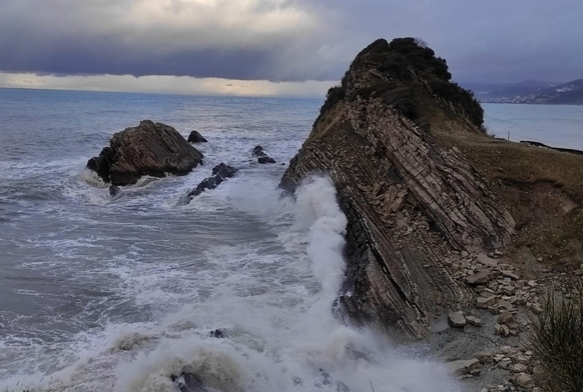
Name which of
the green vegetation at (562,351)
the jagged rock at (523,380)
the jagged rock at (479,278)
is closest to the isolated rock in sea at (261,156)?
the jagged rock at (479,278)

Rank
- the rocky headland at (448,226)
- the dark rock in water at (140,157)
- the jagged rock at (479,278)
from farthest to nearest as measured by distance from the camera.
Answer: the dark rock in water at (140,157)
the jagged rock at (479,278)
the rocky headland at (448,226)

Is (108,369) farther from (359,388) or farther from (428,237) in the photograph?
(428,237)

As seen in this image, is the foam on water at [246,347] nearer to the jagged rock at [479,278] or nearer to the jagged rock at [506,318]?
the jagged rock at [506,318]

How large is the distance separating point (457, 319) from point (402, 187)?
6559 mm

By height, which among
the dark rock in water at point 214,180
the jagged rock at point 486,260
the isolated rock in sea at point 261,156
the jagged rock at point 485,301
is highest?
the isolated rock in sea at point 261,156

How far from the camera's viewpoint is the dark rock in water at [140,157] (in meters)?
28.0

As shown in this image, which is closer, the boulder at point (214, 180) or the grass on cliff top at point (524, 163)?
the grass on cliff top at point (524, 163)

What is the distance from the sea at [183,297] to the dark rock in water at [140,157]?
125 inches

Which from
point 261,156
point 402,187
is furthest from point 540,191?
point 261,156

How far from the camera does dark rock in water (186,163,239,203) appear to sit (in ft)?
78.5

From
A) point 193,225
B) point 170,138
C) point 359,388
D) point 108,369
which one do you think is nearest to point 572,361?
point 359,388

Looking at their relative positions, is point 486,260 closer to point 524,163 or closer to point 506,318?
point 506,318

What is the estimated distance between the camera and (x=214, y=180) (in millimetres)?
26297

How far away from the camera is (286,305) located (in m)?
11.9
